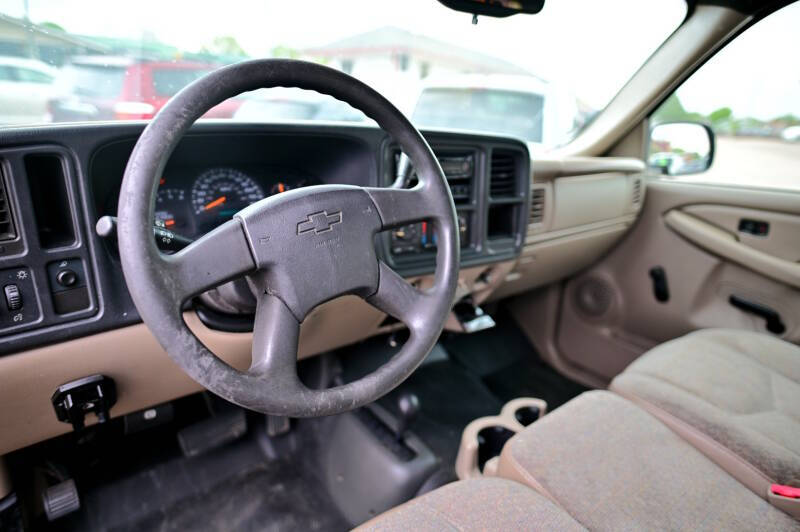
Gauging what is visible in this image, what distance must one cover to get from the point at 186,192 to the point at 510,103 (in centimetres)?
156

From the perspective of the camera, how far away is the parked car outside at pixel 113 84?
129 centimetres

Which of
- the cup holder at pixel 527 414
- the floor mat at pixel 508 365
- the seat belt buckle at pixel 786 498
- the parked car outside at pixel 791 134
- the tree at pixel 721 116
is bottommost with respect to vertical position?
the floor mat at pixel 508 365

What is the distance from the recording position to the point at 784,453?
1067mm

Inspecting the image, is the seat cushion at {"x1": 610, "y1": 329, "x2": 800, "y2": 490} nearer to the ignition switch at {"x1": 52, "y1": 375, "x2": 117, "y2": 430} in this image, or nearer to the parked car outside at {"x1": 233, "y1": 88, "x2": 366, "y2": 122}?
the parked car outside at {"x1": 233, "y1": 88, "x2": 366, "y2": 122}

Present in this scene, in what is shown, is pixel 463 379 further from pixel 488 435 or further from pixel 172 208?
pixel 172 208

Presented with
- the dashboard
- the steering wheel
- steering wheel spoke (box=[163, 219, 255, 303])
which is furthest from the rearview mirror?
steering wheel spoke (box=[163, 219, 255, 303])

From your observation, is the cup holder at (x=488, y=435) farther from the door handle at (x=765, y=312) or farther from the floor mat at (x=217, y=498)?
the door handle at (x=765, y=312)

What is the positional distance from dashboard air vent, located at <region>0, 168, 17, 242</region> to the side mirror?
2.45 meters

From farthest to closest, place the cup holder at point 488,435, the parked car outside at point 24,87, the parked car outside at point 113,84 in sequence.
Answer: the cup holder at point 488,435 < the parked car outside at point 113,84 < the parked car outside at point 24,87

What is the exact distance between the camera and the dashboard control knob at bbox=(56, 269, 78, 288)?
980 mm

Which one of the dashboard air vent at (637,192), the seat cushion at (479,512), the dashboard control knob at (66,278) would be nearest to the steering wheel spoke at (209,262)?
the dashboard control knob at (66,278)

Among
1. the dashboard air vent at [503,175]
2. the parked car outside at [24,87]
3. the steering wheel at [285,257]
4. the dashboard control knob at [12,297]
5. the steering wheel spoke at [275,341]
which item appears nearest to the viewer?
the steering wheel at [285,257]

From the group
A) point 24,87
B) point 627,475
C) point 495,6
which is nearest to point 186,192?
point 24,87

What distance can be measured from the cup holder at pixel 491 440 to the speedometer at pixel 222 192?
0.94 meters
